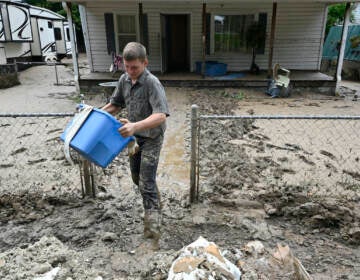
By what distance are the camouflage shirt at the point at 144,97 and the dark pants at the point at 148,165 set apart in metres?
0.09

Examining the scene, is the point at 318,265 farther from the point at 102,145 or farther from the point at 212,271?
the point at 102,145

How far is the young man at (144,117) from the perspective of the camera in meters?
2.38

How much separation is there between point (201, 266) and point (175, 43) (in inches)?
475

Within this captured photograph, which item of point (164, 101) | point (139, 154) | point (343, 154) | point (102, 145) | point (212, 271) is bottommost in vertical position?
point (343, 154)

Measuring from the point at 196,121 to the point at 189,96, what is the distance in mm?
6244

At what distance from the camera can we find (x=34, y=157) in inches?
196

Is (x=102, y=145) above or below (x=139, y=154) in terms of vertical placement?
above

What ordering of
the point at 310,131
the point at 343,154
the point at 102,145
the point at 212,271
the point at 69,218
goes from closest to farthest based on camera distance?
the point at 212,271, the point at 102,145, the point at 69,218, the point at 343,154, the point at 310,131

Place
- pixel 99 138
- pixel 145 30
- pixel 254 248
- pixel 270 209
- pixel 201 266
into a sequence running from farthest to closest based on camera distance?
1. pixel 145 30
2. pixel 270 209
3. pixel 254 248
4. pixel 99 138
5. pixel 201 266

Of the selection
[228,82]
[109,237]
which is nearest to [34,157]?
[109,237]

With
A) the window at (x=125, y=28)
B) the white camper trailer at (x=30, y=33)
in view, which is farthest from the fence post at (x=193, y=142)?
the white camper trailer at (x=30, y=33)

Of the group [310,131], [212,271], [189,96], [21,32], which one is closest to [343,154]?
[310,131]

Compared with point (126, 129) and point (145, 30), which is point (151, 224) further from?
point (145, 30)

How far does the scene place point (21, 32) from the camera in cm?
1540
